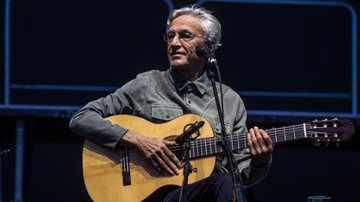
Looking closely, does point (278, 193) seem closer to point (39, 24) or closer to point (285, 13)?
point (285, 13)

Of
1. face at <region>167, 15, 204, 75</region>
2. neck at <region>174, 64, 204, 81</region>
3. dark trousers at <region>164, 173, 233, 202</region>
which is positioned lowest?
dark trousers at <region>164, 173, 233, 202</region>

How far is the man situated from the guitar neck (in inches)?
4.1

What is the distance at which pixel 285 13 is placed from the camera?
7.16m

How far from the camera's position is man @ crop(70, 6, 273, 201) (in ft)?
15.5

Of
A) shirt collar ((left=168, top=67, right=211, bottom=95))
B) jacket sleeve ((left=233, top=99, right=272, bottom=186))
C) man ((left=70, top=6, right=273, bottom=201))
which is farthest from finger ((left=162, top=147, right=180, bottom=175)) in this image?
shirt collar ((left=168, top=67, right=211, bottom=95))

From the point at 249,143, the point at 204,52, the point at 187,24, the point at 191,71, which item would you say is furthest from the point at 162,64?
the point at 204,52

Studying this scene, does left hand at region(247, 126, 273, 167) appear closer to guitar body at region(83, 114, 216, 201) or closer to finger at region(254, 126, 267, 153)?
finger at region(254, 126, 267, 153)

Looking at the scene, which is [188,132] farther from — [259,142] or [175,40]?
[175,40]

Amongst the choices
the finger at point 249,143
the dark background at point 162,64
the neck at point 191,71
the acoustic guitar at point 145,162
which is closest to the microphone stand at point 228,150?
the finger at point 249,143

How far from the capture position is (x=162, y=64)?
694 centimetres

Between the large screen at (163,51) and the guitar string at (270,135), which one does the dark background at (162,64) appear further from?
the guitar string at (270,135)

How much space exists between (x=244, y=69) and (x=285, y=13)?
589 millimetres

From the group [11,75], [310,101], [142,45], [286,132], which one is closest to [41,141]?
[11,75]

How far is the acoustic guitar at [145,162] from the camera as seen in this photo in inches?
183
